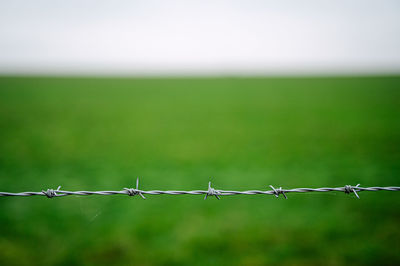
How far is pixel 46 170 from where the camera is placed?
6.64 meters

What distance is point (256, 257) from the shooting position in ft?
10.7

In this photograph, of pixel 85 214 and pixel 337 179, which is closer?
pixel 85 214

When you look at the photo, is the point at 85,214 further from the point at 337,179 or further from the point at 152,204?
the point at 337,179

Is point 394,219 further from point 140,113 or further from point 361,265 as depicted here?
point 140,113

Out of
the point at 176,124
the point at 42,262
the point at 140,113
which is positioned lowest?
the point at 42,262


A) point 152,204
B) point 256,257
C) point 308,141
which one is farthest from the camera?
point 308,141

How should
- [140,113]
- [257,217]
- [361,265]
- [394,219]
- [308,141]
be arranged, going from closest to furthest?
[361,265], [394,219], [257,217], [308,141], [140,113]

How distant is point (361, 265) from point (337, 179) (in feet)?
10.8

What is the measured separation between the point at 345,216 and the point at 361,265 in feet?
4.39

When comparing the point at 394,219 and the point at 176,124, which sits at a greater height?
the point at 176,124

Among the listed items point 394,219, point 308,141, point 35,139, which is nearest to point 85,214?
point 394,219

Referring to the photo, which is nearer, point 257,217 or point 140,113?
point 257,217

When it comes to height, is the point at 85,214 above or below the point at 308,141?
below

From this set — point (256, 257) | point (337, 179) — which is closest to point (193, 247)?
point (256, 257)
